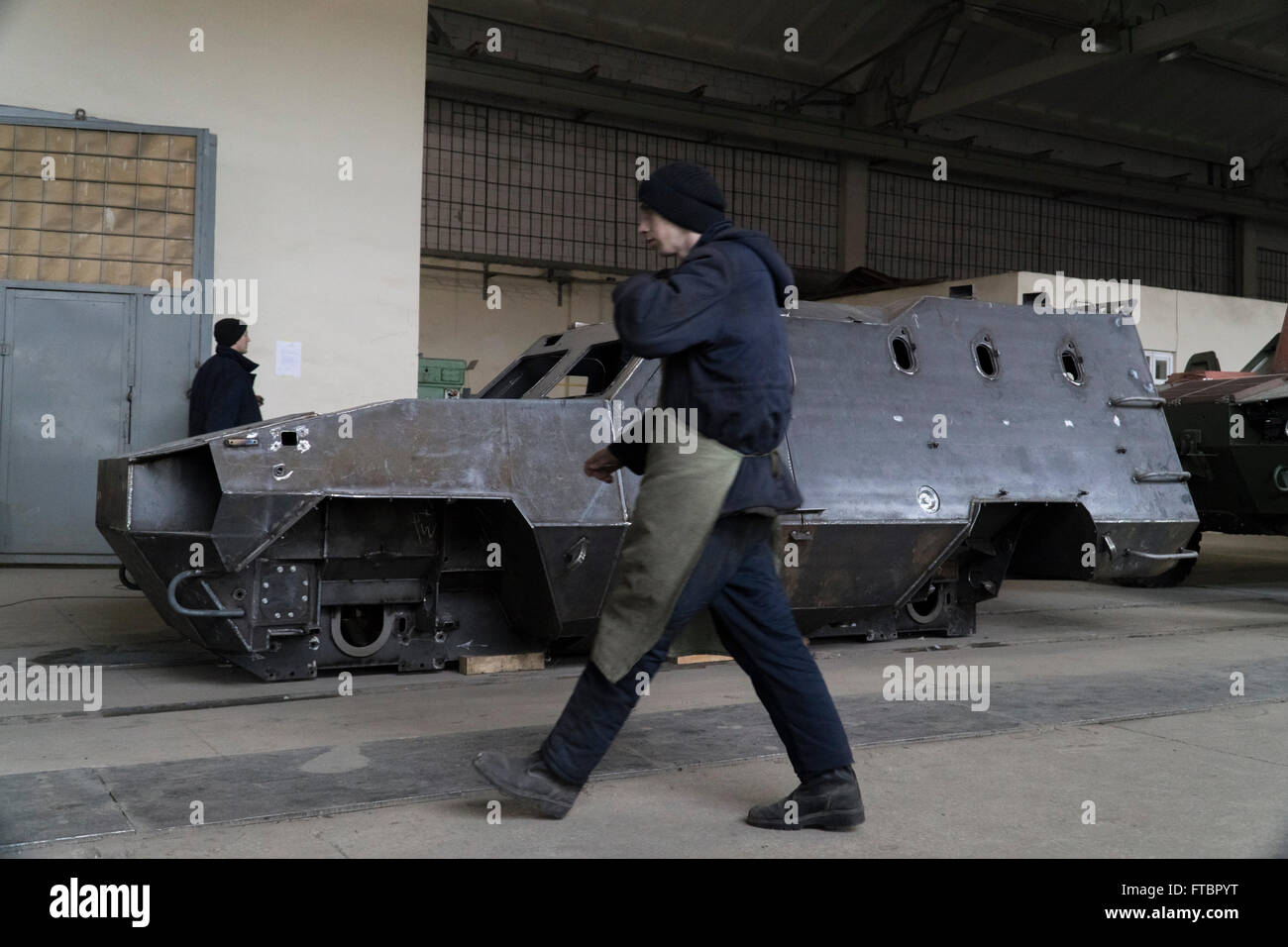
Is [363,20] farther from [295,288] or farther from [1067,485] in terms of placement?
[1067,485]

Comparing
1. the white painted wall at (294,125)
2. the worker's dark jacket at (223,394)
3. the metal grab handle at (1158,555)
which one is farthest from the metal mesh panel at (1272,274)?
the worker's dark jacket at (223,394)

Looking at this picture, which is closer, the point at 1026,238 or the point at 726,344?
the point at 726,344

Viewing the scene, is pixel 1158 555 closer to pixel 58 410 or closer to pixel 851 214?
pixel 58 410

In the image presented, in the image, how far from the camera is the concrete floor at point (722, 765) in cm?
290

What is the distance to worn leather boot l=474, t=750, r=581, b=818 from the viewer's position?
9.79 ft

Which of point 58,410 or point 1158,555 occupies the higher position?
point 58,410

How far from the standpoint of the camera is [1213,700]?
188 inches

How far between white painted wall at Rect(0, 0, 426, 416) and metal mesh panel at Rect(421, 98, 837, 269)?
538 centimetres

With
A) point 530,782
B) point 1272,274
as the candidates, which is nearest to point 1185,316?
point 1272,274

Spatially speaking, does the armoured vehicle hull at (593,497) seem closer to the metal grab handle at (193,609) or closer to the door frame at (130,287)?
the metal grab handle at (193,609)

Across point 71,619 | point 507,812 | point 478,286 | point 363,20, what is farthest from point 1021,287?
point 507,812

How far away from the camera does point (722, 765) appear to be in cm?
367

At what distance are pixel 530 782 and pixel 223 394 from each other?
15.1 ft

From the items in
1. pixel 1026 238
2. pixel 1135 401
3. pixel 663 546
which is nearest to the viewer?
pixel 663 546
